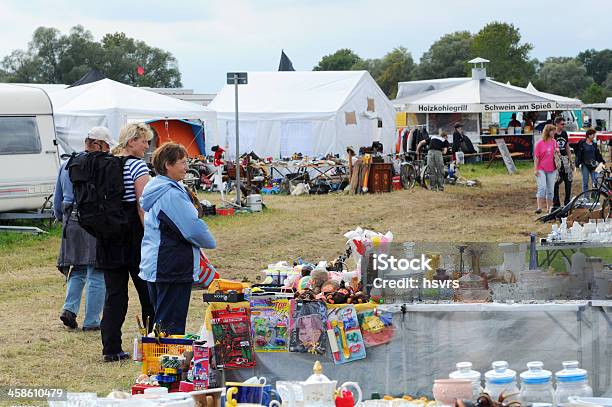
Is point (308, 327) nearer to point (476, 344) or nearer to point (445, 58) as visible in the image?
point (476, 344)

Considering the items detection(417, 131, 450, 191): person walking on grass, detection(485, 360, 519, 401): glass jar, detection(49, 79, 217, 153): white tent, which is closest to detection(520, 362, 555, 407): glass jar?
detection(485, 360, 519, 401): glass jar

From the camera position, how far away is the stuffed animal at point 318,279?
6.01 m

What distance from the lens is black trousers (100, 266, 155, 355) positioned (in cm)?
722

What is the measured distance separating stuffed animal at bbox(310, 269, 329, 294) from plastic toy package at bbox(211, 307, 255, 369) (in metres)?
0.52

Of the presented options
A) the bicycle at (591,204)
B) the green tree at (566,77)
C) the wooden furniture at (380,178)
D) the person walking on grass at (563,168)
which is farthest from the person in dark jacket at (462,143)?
the green tree at (566,77)

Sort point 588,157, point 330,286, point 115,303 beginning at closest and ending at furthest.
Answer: point 330,286
point 115,303
point 588,157

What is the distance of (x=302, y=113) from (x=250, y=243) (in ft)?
43.6

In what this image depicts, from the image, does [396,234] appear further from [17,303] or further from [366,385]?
[366,385]

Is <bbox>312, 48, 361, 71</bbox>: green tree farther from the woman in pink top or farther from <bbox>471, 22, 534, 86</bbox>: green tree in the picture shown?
the woman in pink top

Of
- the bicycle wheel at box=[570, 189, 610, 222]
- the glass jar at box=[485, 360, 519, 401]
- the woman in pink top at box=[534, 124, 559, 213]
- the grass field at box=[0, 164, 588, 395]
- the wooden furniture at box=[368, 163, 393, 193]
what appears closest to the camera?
the glass jar at box=[485, 360, 519, 401]

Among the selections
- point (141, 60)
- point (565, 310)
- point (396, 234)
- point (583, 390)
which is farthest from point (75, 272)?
point (141, 60)

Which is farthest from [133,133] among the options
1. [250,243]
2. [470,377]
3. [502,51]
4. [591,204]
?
[502,51]

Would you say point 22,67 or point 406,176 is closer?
point 406,176

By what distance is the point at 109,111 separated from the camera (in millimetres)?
22547
